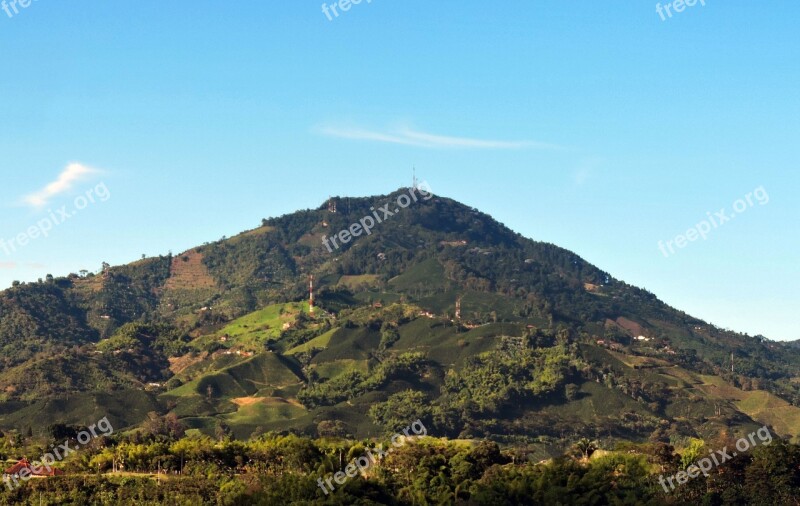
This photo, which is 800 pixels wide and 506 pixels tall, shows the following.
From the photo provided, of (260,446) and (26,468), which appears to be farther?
(260,446)

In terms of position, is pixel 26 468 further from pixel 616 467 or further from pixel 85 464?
pixel 616 467

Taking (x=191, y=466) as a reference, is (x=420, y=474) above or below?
below

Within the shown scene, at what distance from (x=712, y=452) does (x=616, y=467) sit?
1145 centimetres

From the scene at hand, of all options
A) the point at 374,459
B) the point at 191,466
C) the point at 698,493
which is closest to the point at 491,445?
the point at 374,459

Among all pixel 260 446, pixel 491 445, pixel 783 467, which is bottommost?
pixel 783 467

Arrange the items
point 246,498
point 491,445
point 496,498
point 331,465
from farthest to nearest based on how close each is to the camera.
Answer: point 491,445
point 331,465
point 496,498
point 246,498

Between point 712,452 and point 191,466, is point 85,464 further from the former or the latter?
point 712,452

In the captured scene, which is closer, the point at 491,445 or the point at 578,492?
the point at 578,492

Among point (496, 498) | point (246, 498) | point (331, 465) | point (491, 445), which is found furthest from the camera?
point (491, 445)

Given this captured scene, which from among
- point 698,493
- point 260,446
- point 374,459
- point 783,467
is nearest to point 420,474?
point 374,459

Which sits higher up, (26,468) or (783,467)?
(26,468)

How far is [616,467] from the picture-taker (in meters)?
120

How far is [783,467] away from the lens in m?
116

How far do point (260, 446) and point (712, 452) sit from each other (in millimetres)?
49383
